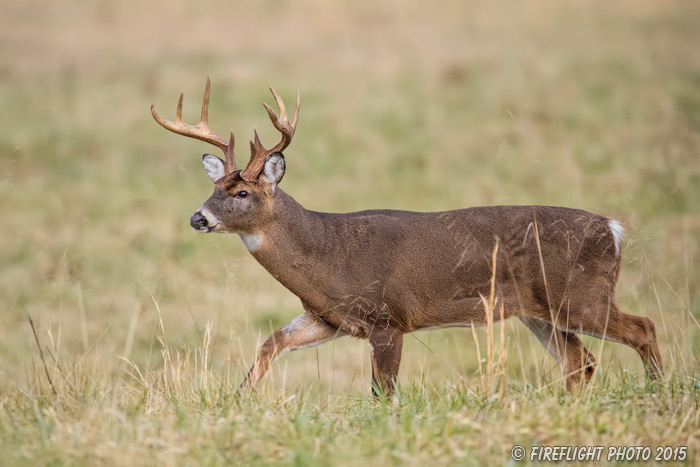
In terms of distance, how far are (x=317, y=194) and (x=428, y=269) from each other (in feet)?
31.0

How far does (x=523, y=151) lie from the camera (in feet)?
57.3

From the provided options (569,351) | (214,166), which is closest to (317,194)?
(214,166)

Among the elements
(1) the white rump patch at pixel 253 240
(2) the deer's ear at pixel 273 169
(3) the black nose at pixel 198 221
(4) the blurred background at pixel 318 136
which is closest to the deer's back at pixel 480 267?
(1) the white rump patch at pixel 253 240

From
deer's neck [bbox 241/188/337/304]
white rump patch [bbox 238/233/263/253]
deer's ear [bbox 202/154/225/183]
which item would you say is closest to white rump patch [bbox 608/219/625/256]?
deer's neck [bbox 241/188/337/304]

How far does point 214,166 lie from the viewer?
6.97m

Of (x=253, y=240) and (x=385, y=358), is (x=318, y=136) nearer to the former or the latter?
(x=253, y=240)

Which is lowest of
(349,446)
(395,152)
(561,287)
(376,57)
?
(349,446)

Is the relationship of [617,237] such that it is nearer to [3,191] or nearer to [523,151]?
[523,151]

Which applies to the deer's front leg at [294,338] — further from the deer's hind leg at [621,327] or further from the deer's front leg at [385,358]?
the deer's hind leg at [621,327]

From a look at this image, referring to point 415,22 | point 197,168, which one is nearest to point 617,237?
point 197,168

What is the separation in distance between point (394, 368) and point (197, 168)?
37.3 ft

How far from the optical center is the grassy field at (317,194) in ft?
16.1

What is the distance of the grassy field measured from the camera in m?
4.90

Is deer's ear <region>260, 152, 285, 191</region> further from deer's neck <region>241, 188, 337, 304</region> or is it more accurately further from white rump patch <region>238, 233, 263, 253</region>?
white rump patch <region>238, 233, 263, 253</region>
